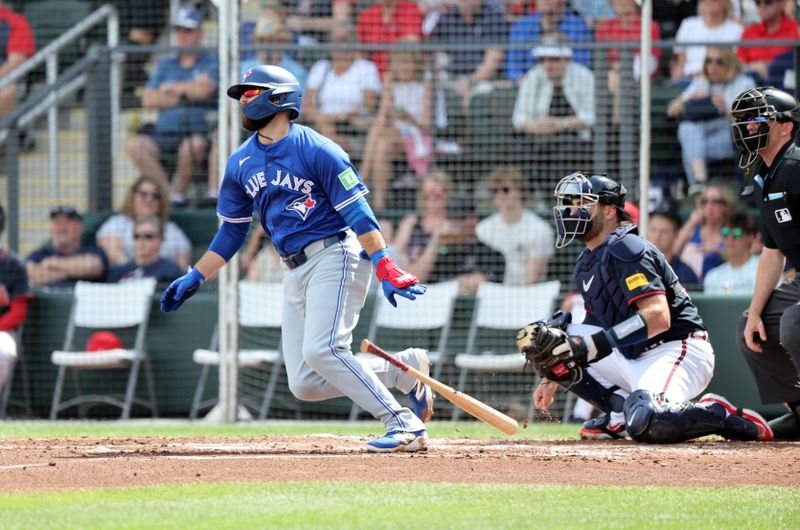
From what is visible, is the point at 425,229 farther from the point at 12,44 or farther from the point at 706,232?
the point at 12,44

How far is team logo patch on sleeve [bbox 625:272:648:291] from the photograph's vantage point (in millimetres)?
7176

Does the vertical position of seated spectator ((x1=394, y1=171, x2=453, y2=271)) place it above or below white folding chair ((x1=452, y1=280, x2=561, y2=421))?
above

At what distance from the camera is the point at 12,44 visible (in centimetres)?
1474

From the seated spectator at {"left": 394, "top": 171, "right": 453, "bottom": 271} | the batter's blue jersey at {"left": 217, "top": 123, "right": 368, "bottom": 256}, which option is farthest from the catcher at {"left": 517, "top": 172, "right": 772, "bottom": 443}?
the seated spectator at {"left": 394, "top": 171, "right": 453, "bottom": 271}

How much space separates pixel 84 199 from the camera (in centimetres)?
1328

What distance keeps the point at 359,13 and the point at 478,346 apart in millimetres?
3754

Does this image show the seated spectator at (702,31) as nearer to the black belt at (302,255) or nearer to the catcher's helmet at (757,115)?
the catcher's helmet at (757,115)

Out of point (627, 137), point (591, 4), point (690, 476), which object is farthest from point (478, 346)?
point (690, 476)

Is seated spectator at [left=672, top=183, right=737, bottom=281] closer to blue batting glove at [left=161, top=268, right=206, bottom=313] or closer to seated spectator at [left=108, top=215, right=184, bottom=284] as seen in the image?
seated spectator at [left=108, top=215, right=184, bottom=284]

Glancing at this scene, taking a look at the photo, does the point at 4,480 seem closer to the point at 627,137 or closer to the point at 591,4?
the point at 627,137

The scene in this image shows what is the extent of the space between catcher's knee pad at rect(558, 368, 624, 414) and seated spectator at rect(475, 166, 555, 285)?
149 inches

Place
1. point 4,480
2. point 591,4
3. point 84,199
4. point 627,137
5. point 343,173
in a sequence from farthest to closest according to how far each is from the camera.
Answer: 1. point 84,199
2. point 591,4
3. point 627,137
4. point 343,173
5. point 4,480

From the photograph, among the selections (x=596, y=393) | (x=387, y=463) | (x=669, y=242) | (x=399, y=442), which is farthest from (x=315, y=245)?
(x=669, y=242)

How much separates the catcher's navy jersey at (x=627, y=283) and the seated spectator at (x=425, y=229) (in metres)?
3.94
